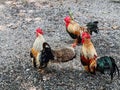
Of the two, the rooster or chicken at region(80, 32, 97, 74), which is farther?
the rooster

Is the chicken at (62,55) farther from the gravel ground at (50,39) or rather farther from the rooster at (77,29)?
the rooster at (77,29)

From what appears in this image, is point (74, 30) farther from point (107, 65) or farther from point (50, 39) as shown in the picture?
point (107, 65)

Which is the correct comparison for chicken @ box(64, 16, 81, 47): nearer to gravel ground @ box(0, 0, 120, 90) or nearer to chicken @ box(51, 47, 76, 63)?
gravel ground @ box(0, 0, 120, 90)

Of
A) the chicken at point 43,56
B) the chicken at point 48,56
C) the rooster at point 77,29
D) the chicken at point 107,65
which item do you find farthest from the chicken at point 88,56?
the rooster at point 77,29

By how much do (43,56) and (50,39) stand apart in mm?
1376

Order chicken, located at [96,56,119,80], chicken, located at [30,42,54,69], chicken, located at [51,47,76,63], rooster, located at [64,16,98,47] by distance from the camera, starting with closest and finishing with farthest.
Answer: chicken, located at [96,56,119,80] → chicken, located at [30,42,54,69] → chicken, located at [51,47,76,63] → rooster, located at [64,16,98,47]

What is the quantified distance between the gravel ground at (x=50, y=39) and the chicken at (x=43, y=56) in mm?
218

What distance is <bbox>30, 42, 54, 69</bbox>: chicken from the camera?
15.3ft

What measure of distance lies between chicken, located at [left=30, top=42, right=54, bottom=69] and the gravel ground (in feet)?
0.72

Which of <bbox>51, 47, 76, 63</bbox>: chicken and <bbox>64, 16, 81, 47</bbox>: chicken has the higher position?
<bbox>64, 16, 81, 47</bbox>: chicken

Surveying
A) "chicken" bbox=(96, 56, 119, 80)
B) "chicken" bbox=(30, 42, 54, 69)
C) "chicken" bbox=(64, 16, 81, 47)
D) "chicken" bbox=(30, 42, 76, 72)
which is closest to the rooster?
"chicken" bbox=(64, 16, 81, 47)

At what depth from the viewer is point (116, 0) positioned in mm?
8141

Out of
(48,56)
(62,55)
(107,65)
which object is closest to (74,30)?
(62,55)

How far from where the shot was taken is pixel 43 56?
4.66 meters
